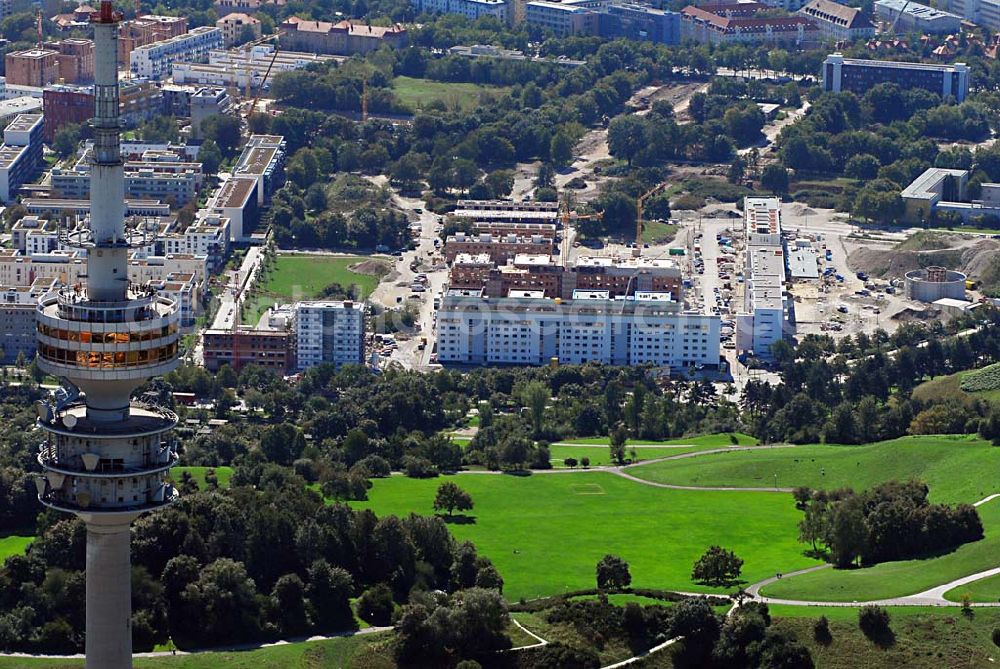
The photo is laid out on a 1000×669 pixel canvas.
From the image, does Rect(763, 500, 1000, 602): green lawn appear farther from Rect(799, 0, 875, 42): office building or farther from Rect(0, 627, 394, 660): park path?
Rect(799, 0, 875, 42): office building

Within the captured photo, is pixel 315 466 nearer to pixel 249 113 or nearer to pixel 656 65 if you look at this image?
pixel 249 113

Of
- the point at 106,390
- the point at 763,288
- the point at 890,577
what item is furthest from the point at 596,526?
the point at 763,288

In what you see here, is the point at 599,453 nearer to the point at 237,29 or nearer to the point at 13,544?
the point at 13,544

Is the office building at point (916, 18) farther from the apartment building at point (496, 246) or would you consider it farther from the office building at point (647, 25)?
the apartment building at point (496, 246)

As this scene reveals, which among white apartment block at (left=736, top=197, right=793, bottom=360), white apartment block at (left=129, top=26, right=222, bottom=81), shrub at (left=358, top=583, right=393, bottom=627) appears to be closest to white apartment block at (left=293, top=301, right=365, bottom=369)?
white apartment block at (left=736, top=197, right=793, bottom=360)

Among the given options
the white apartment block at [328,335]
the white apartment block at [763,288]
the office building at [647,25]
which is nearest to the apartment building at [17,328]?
the white apartment block at [328,335]

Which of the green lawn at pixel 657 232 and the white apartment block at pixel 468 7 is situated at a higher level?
the white apartment block at pixel 468 7
